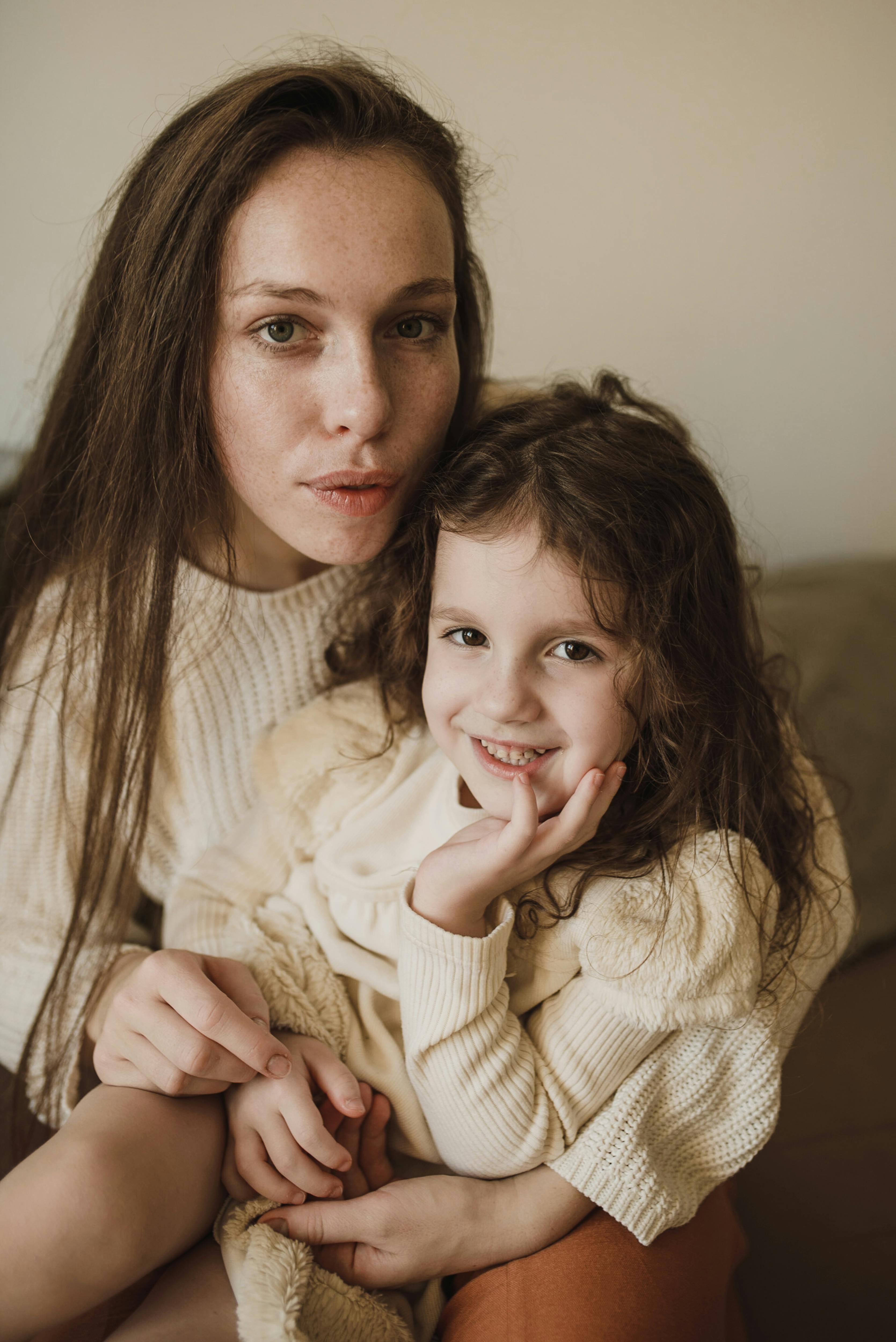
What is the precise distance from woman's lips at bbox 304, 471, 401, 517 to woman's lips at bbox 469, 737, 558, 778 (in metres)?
0.25

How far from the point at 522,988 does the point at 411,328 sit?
0.66 m

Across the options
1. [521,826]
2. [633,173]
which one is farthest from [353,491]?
[633,173]

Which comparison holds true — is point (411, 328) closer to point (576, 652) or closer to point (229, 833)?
point (576, 652)

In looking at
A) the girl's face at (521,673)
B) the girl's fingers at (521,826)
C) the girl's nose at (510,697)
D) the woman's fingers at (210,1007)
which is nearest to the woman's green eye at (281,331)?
the girl's face at (521,673)

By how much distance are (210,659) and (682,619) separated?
0.55m

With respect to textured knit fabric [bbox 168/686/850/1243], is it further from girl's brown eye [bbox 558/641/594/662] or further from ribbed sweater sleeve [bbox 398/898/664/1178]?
girl's brown eye [bbox 558/641/594/662]

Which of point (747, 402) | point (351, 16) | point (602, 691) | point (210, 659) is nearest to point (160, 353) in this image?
point (210, 659)

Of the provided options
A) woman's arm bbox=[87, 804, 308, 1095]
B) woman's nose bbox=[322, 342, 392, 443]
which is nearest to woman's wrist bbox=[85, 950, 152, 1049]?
woman's arm bbox=[87, 804, 308, 1095]

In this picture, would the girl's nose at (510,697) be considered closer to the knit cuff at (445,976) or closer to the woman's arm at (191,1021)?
the knit cuff at (445,976)

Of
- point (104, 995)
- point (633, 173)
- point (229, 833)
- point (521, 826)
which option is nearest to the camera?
point (521, 826)

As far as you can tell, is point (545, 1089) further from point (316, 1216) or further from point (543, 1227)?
point (316, 1216)

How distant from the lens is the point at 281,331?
2.99 ft

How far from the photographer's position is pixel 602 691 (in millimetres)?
881

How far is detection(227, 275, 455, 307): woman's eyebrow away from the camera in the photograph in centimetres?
88
